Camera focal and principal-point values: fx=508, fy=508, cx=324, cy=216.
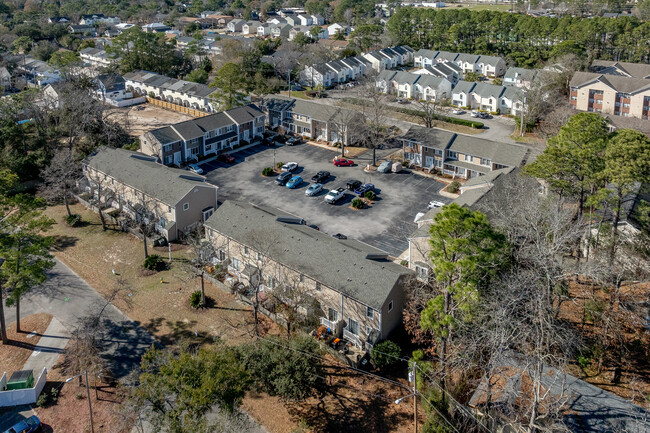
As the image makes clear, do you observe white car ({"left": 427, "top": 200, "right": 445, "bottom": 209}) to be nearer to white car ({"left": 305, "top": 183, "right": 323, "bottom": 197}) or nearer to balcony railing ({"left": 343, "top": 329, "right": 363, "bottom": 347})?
white car ({"left": 305, "top": 183, "right": 323, "bottom": 197})

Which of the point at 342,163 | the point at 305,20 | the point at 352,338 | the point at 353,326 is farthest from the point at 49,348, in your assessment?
the point at 305,20

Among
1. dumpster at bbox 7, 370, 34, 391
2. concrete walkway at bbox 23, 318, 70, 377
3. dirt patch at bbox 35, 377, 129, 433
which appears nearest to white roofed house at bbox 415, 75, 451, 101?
concrete walkway at bbox 23, 318, 70, 377

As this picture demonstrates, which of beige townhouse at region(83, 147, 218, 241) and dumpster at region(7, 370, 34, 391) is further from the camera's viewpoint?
beige townhouse at region(83, 147, 218, 241)

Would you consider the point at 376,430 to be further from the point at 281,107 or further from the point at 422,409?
the point at 281,107

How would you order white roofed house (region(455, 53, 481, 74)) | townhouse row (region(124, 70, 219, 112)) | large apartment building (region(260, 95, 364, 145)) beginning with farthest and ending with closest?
white roofed house (region(455, 53, 481, 74)), townhouse row (region(124, 70, 219, 112)), large apartment building (region(260, 95, 364, 145))

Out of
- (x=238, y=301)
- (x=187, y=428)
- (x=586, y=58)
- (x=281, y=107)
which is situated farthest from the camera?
(x=586, y=58)

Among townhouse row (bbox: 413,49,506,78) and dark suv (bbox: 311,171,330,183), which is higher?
townhouse row (bbox: 413,49,506,78)

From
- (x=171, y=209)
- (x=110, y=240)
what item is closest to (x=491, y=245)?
(x=171, y=209)
